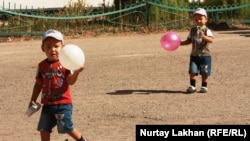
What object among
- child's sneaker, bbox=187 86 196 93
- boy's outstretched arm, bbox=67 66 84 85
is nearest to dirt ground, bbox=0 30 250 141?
child's sneaker, bbox=187 86 196 93

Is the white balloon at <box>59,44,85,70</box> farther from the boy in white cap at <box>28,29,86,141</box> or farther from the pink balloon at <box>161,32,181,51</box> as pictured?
the pink balloon at <box>161,32,181,51</box>

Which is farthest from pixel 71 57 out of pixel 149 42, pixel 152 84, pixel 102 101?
pixel 149 42

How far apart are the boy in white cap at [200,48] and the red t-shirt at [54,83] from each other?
12.1 ft

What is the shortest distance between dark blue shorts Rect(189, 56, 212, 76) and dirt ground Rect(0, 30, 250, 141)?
0.33 metres

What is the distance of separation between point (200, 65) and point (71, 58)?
14.2 feet

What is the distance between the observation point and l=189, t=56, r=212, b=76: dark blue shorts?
904 cm

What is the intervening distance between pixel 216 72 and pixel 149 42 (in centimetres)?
529

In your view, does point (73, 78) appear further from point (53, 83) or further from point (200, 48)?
point (200, 48)

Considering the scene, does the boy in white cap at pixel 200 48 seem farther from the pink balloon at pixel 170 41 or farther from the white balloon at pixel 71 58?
the white balloon at pixel 71 58

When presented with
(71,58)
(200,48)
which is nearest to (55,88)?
(71,58)

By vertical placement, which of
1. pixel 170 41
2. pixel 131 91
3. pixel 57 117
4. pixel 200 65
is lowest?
pixel 131 91

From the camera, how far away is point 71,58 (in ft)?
16.9

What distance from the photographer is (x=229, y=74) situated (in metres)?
10.4

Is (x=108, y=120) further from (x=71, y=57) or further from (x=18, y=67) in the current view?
(x=18, y=67)
